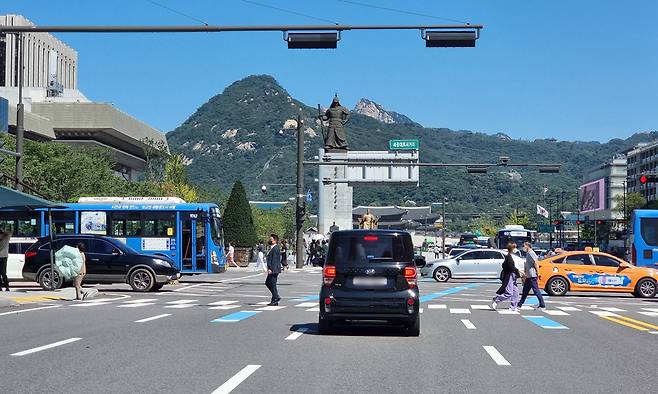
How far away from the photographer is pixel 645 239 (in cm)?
3753

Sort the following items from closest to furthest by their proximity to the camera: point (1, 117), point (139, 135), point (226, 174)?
1. point (1, 117)
2. point (139, 135)
3. point (226, 174)

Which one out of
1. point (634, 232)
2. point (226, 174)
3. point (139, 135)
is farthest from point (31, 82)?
point (634, 232)

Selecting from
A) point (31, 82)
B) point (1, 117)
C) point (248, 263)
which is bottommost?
point (248, 263)

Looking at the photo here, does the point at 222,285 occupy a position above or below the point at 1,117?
below

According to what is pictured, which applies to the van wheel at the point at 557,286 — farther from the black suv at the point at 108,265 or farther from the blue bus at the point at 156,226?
the blue bus at the point at 156,226

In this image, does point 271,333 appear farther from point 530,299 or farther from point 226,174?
point 226,174

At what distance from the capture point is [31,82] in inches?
4540

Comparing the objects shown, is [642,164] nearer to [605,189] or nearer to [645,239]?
[605,189]

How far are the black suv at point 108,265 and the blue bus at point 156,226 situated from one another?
23.8ft

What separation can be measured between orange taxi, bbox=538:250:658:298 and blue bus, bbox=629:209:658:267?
7103 mm

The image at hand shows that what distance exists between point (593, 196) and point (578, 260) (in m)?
150

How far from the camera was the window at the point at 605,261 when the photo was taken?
30.5 m

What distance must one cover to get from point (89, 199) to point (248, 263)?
25.5m

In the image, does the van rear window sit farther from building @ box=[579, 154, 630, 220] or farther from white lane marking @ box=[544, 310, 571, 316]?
building @ box=[579, 154, 630, 220]
